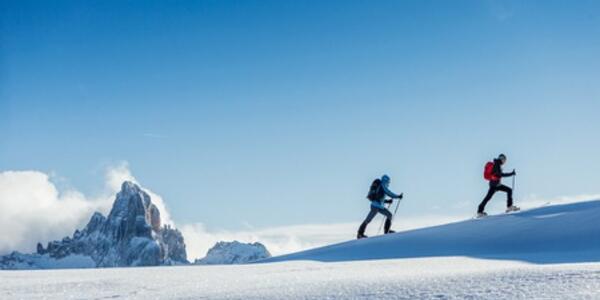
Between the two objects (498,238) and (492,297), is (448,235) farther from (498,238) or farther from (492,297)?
(492,297)

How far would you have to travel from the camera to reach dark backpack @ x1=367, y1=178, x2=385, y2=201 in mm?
19594

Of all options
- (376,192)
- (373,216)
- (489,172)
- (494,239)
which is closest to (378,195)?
(376,192)

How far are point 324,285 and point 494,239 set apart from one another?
1103 centimetres

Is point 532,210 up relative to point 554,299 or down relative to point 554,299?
up

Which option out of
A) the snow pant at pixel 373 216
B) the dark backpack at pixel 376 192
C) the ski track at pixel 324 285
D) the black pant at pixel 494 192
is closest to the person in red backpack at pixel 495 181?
the black pant at pixel 494 192

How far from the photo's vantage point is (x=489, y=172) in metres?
19.9

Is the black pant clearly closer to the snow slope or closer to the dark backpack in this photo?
the snow slope

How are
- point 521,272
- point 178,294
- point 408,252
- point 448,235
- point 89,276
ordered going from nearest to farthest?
point 521,272 < point 178,294 < point 89,276 < point 408,252 < point 448,235

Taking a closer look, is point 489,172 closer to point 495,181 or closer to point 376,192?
point 495,181

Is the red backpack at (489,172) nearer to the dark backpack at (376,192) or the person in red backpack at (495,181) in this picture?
the person in red backpack at (495,181)

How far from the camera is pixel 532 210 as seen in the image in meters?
19.4

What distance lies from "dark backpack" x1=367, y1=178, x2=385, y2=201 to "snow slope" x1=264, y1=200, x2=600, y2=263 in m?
1.37

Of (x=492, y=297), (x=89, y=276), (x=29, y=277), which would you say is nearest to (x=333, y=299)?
(x=492, y=297)

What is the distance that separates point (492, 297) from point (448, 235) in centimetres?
1290
